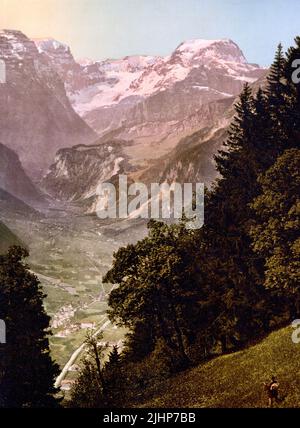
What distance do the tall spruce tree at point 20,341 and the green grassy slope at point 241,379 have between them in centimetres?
1251

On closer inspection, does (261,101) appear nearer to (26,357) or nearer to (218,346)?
(218,346)

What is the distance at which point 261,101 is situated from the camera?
58562 millimetres

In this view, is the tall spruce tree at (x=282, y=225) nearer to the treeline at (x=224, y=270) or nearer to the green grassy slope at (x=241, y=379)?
the treeline at (x=224, y=270)

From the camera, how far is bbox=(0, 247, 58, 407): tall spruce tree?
49.6 m

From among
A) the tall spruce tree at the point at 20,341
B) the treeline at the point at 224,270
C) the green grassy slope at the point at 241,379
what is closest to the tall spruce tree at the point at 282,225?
the treeline at the point at 224,270

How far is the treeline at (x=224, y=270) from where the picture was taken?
44500mm

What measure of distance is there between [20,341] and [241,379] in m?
21.8

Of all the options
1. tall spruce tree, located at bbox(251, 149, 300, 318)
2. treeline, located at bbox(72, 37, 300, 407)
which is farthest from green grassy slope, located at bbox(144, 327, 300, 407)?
tall spruce tree, located at bbox(251, 149, 300, 318)

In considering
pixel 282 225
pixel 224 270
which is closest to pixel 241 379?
pixel 224 270

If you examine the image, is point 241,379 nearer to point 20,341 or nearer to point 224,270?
point 224,270

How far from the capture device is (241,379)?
39906 mm

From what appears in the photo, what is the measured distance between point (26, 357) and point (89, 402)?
736 cm

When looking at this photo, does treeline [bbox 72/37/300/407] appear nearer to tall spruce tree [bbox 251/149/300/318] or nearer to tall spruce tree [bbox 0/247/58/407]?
tall spruce tree [bbox 251/149/300/318]

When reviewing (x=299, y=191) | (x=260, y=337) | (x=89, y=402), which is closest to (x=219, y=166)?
(x=299, y=191)
